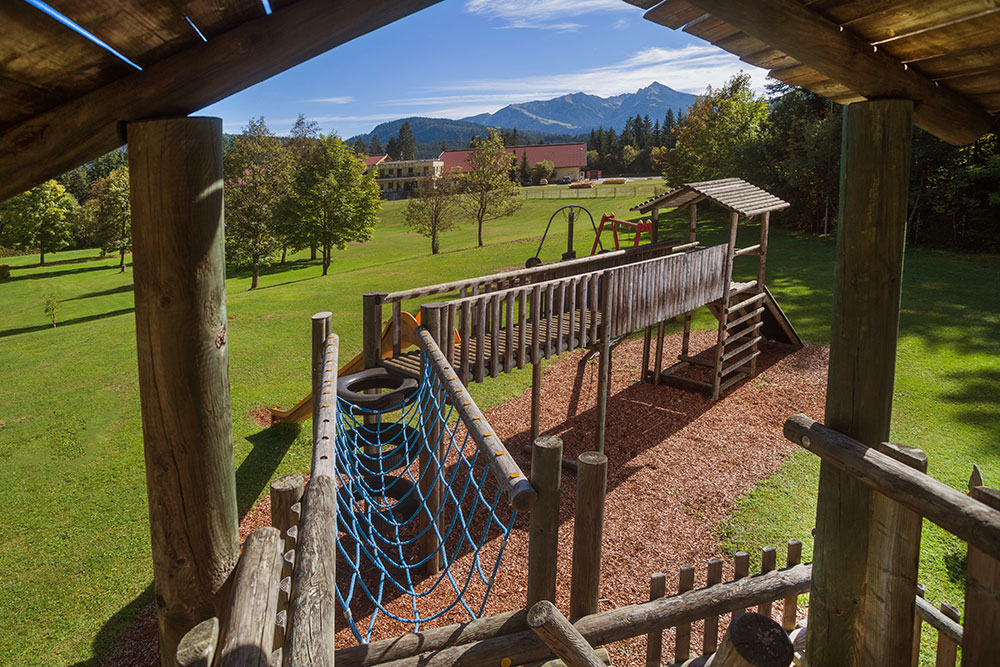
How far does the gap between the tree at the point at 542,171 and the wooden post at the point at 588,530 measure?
8302 cm

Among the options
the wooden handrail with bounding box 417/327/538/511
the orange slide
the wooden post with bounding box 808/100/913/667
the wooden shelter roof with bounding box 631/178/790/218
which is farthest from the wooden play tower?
the wooden handrail with bounding box 417/327/538/511

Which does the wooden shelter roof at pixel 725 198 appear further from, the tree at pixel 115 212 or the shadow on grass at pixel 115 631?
the tree at pixel 115 212

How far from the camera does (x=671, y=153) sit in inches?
1805

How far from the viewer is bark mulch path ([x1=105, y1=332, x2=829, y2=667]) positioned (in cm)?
694

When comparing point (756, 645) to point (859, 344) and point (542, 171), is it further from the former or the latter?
point (542, 171)

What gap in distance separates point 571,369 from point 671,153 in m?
35.3

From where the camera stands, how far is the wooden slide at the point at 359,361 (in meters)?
9.12

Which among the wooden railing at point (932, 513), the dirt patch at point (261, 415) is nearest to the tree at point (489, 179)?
the dirt patch at point (261, 415)

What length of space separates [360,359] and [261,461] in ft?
7.65

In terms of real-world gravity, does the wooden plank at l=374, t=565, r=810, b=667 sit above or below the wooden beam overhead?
below

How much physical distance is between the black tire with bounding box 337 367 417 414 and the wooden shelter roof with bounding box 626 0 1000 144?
4.79m

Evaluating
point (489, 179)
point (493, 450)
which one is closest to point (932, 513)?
point (493, 450)

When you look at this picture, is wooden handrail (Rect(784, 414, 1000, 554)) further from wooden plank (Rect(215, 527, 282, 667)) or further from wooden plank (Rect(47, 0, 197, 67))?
wooden plank (Rect(47, 0, 197, 67))

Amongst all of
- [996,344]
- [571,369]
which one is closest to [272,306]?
[571,369]
